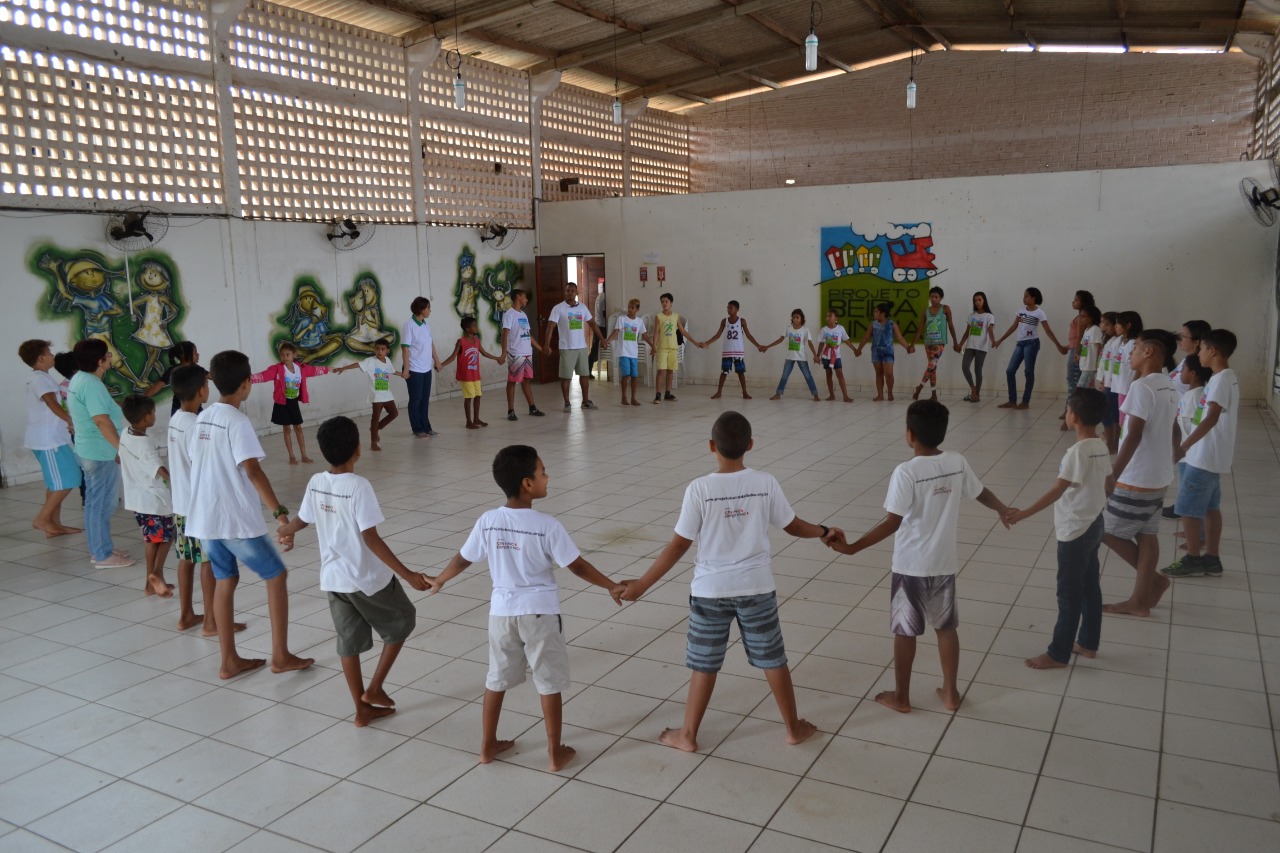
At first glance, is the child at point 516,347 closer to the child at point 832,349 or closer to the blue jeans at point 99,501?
the child at point 832,349

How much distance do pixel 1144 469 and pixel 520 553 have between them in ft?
9.95

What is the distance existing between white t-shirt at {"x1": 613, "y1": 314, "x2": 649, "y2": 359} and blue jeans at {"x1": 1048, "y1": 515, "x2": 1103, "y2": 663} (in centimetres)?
871

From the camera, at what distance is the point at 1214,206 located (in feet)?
36.1

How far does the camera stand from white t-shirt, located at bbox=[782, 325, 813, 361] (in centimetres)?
1234

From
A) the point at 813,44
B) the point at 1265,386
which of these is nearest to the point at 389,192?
the point at 813,44

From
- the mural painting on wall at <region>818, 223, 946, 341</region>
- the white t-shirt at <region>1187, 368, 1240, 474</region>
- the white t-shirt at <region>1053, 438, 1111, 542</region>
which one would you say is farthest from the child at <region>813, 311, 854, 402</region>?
the white t-shirt at <region>1053, 438, 1111, 542</region>

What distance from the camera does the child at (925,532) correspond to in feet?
11.3

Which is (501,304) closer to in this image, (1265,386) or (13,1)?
(13,1)

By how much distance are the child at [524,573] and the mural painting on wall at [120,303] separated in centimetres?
699

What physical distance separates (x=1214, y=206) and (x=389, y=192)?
10095mm

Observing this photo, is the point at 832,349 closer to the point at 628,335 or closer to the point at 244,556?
the point at 628,335

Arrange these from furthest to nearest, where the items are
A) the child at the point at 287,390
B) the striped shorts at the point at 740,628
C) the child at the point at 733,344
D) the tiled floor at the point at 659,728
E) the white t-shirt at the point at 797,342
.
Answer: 1. the child at the point at 733,344
2. the white t-shirt at the point at 797,342
3. the child at the point at 287,390
4. the striped shorts at the point at 740,628
5. the tiled floor at the point at 659,728

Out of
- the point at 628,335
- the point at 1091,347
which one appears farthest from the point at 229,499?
the point at 628,335

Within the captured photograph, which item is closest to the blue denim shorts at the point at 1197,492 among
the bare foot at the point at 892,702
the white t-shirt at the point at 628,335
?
the bare foot at the point at 892,702
